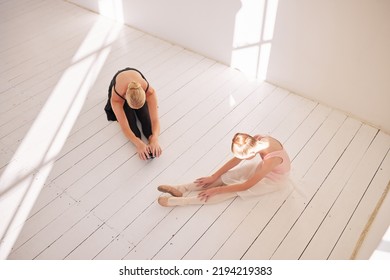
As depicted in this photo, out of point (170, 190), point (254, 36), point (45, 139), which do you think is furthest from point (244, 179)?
point (45, 139)

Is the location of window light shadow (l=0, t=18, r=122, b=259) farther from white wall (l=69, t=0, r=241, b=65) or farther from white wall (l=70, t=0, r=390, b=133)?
white wall (l=70, t=0, r=390, b=133)

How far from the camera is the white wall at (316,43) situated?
9.66 feet

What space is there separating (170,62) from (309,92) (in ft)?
5.25

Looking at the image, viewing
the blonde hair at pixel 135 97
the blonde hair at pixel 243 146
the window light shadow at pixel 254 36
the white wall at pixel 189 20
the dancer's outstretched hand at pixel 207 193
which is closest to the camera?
the blonde hair at pixel 243 146

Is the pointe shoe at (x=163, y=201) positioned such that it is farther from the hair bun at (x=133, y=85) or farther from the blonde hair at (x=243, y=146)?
the hair bun at (x=133, y=85)

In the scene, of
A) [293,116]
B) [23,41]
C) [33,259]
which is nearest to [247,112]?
[293,116]

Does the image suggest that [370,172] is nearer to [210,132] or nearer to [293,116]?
[293,116]

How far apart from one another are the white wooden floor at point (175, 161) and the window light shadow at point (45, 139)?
2 cm

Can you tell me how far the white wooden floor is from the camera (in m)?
2.53

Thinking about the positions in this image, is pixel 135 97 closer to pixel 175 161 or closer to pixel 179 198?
pixel 175 161

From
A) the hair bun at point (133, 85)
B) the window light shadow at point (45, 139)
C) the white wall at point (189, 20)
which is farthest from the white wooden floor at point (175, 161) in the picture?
the hair bun at point (133, 85)

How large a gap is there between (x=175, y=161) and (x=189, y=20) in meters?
1.83

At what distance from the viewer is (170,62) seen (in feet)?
13.6

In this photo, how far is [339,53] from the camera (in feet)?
10.3
